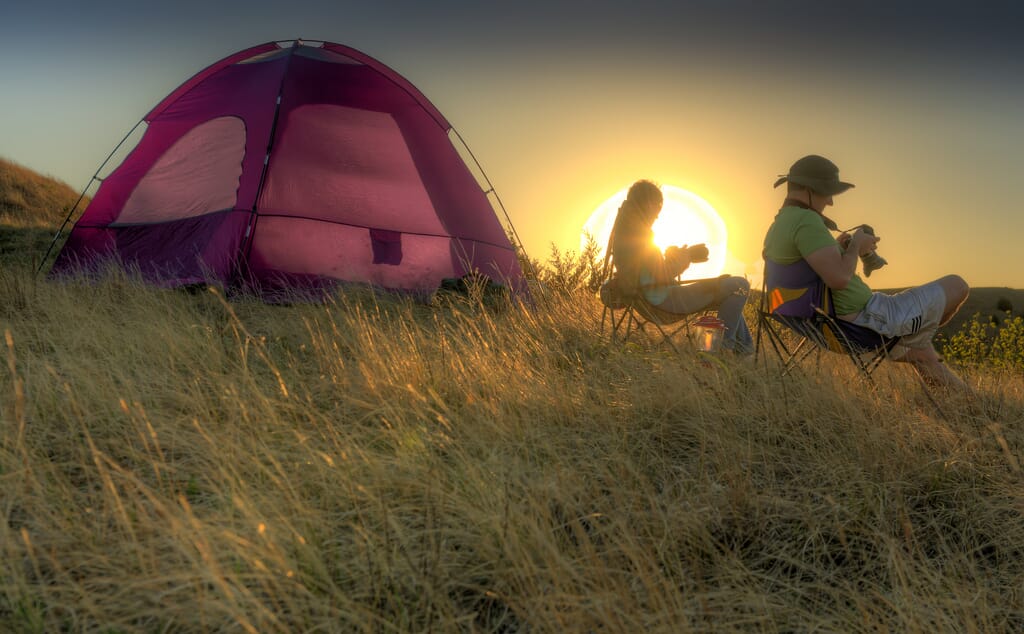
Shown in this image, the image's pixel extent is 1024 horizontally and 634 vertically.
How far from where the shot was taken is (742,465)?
2596 millimetres

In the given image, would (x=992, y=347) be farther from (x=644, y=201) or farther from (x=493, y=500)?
(x=493, y=500)

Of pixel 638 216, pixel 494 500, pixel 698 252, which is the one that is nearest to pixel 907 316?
pixel 698 252

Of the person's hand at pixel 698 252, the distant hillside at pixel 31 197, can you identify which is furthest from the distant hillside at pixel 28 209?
the person's hand at pixel 698 252

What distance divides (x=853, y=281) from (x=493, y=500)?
2.47 meters

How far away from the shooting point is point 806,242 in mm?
3641

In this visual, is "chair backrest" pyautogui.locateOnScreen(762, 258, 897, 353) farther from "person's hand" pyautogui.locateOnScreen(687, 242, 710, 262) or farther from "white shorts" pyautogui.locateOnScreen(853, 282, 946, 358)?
"person's hand" pyautogui.locateOnScreen(687, 242, 710, 262)

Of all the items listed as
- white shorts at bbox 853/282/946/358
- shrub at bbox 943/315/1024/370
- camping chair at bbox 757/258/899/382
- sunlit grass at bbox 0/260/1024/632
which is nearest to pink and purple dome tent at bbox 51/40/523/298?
sunlit grass at bbox 0/260/1024/632

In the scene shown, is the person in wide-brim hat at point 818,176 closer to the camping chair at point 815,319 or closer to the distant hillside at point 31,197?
the camping chair at point 815,319

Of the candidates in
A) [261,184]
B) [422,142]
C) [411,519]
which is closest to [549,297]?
[422,142]

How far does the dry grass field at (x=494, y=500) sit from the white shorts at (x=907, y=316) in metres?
0.31

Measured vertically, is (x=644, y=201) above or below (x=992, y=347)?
above

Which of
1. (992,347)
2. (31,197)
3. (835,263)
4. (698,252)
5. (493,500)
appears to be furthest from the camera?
(31,197)

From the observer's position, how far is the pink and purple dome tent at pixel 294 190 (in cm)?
621

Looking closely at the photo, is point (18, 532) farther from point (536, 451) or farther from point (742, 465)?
point (742, 465)
